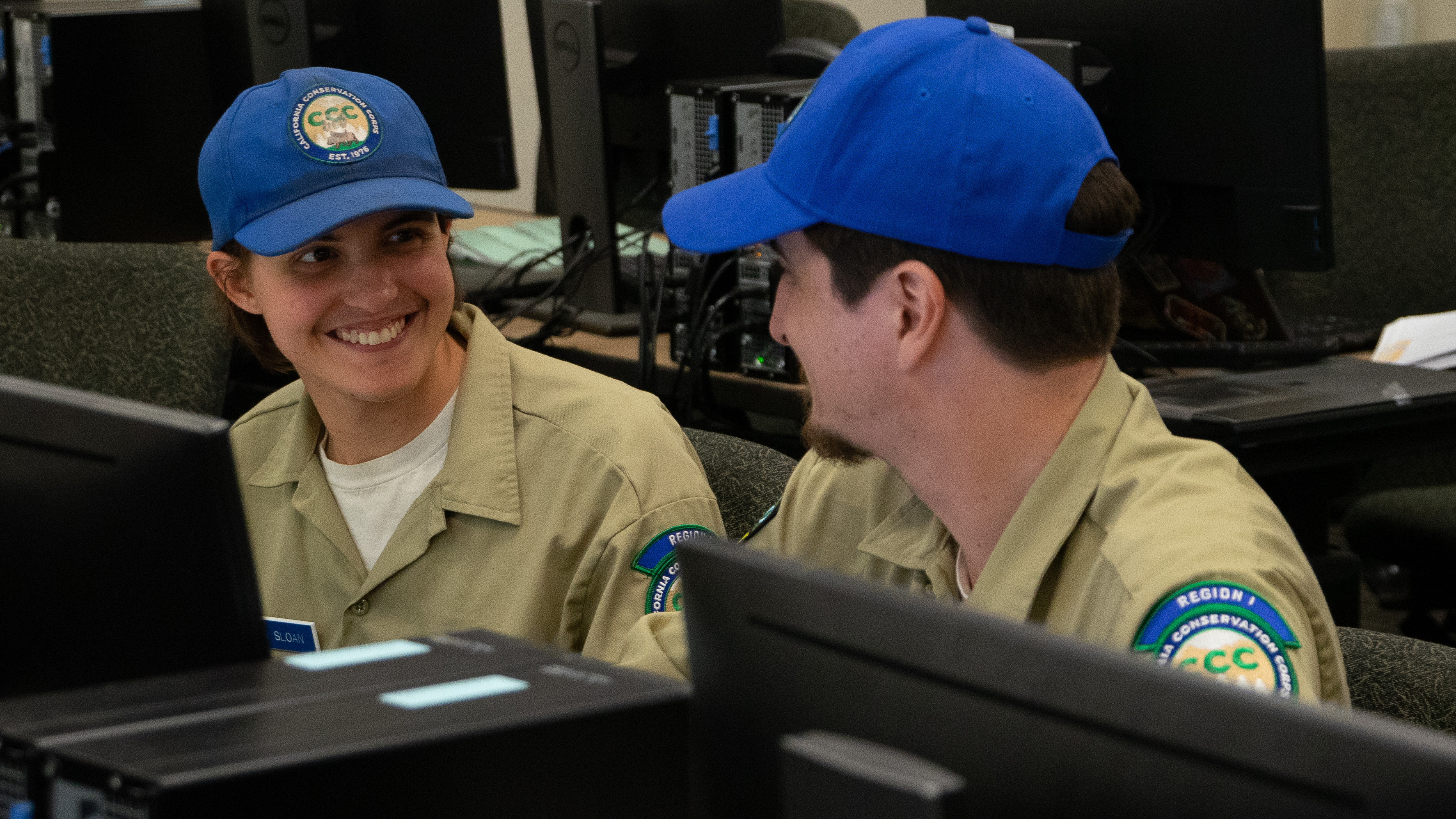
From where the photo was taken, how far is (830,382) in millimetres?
1179

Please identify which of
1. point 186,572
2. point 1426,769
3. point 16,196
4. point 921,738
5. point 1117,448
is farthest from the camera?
point 16,196

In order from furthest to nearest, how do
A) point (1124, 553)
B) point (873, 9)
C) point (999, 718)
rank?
1. point (873, 9)
2. point (1124, 553)
3. point (999, 718)

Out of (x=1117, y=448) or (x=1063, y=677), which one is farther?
(x=1117, y=448)

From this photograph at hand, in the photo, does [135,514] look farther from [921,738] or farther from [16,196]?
[16,196]

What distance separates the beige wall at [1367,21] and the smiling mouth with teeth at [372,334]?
3.52m

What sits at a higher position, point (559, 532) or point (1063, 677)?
point (1063, 677)

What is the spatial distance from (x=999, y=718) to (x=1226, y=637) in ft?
1.26

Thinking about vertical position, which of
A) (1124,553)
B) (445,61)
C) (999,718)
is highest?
(445,61)

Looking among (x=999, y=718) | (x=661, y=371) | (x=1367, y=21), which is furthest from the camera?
(x=1367, y=21)

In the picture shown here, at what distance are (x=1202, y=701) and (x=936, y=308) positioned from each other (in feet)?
2.01

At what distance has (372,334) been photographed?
1.53 m

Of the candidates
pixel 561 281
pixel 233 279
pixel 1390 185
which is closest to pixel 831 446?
pixel 233 279

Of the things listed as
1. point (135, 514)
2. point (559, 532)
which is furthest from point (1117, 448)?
point (135, 514)

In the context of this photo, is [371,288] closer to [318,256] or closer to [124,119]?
[318,256]
